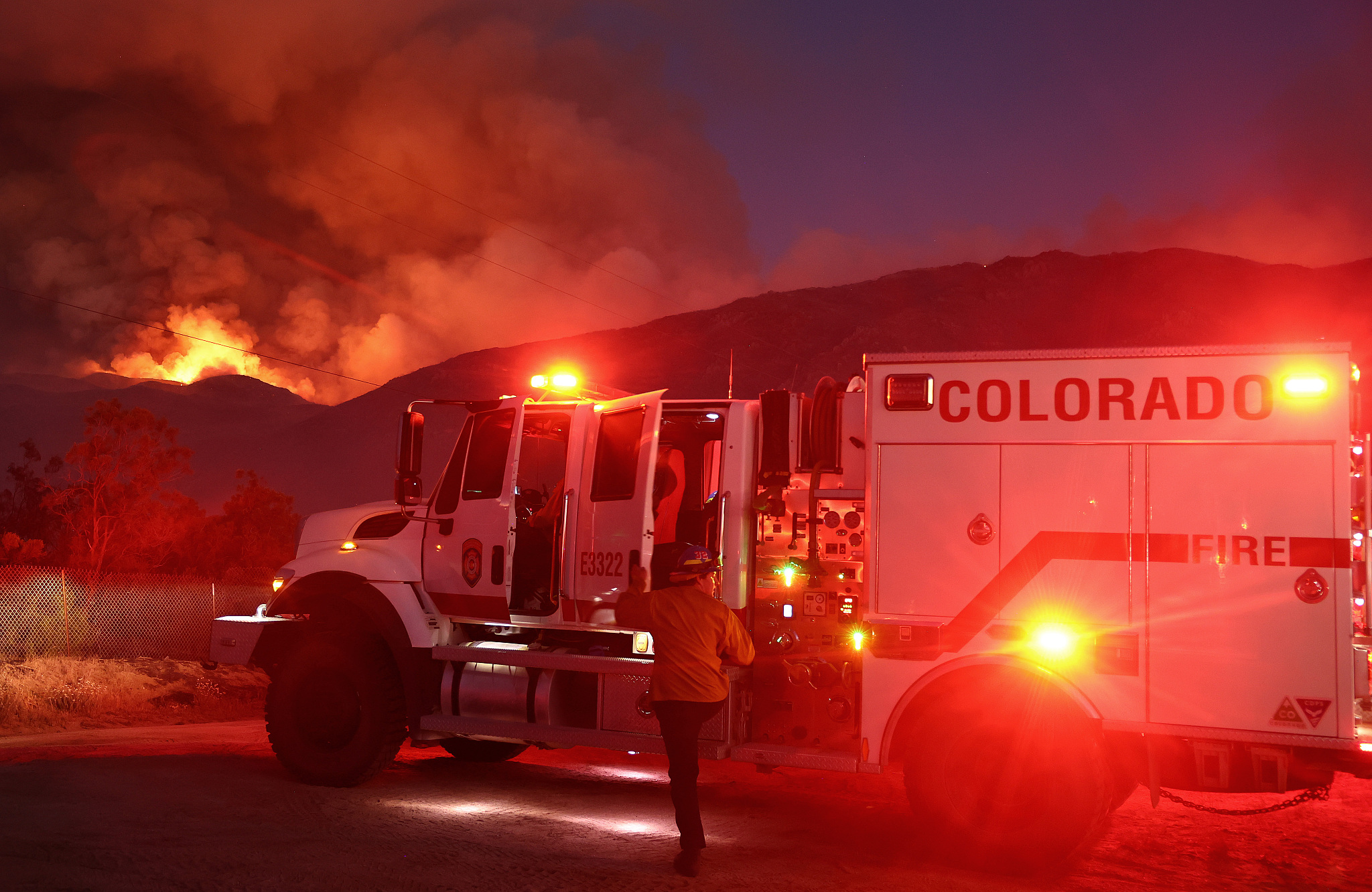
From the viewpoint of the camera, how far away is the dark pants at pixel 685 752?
20.3ft

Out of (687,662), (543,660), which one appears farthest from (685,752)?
(543,660)

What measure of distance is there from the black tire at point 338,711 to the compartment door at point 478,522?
0.75 m

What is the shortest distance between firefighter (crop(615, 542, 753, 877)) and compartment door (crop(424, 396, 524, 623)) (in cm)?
211

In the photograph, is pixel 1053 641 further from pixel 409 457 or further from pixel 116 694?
pixel 116 694

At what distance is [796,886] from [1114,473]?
306 cm

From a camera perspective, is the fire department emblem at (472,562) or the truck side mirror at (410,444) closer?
the truck side mirror at (410,444)

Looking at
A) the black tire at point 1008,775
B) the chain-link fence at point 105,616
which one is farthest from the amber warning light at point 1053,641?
the chain-link fence at point 105,616

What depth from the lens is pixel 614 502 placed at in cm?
802

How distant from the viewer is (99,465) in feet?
110

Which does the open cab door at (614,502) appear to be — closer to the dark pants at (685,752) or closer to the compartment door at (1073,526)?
the dark pants at (685,752)

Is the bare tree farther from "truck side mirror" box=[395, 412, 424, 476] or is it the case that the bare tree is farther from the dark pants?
the dark pants

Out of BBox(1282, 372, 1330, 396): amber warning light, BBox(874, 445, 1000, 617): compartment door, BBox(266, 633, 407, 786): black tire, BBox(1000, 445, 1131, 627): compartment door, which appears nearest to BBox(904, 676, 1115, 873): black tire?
BBox(1000, 445, 1131, 627): compartment door

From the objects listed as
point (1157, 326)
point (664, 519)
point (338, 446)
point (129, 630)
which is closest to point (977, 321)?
point (1157, 326)

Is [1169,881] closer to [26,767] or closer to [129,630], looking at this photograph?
[26,767]
